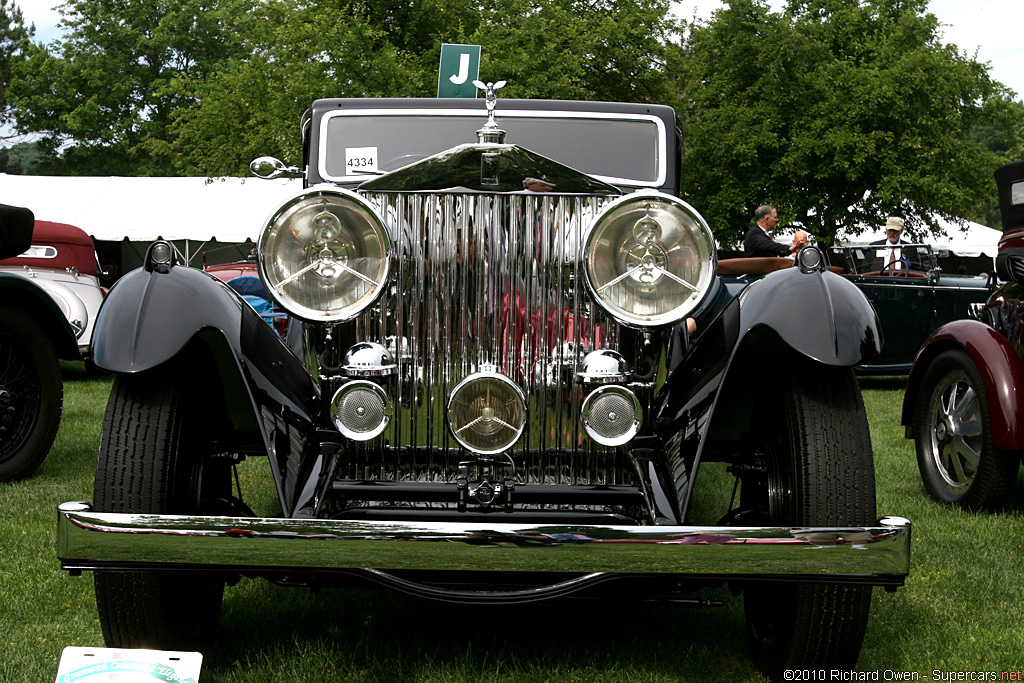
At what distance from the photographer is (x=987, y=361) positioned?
4309 millimetres

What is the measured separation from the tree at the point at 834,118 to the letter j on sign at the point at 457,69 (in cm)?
1387

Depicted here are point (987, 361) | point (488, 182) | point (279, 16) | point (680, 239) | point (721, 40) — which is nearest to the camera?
point (680, 239)

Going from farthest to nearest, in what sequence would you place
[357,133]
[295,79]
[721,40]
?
[721,40] < [295,79] < [357,133]

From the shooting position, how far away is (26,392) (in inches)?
205

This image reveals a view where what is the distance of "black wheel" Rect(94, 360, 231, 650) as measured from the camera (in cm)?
231

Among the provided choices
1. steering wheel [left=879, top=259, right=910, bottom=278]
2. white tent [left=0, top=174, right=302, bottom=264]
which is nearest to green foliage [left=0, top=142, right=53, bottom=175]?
white tent [left=0, top=174, right=302, bottom=264]

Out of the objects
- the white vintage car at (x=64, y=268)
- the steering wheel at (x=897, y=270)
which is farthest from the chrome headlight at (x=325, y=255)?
the steering wheel at (x=897, y=270)

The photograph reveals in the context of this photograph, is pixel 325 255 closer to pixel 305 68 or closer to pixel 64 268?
pixel 64 268

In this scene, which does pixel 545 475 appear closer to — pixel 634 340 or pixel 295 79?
pixel 634 340

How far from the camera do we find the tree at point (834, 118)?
18578 mm

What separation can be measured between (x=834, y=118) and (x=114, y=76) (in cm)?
2649

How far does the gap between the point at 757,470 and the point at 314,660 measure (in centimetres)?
138

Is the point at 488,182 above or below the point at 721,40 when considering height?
Answer: below

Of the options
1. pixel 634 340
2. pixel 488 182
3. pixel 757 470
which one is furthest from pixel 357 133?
pixel 757 470
